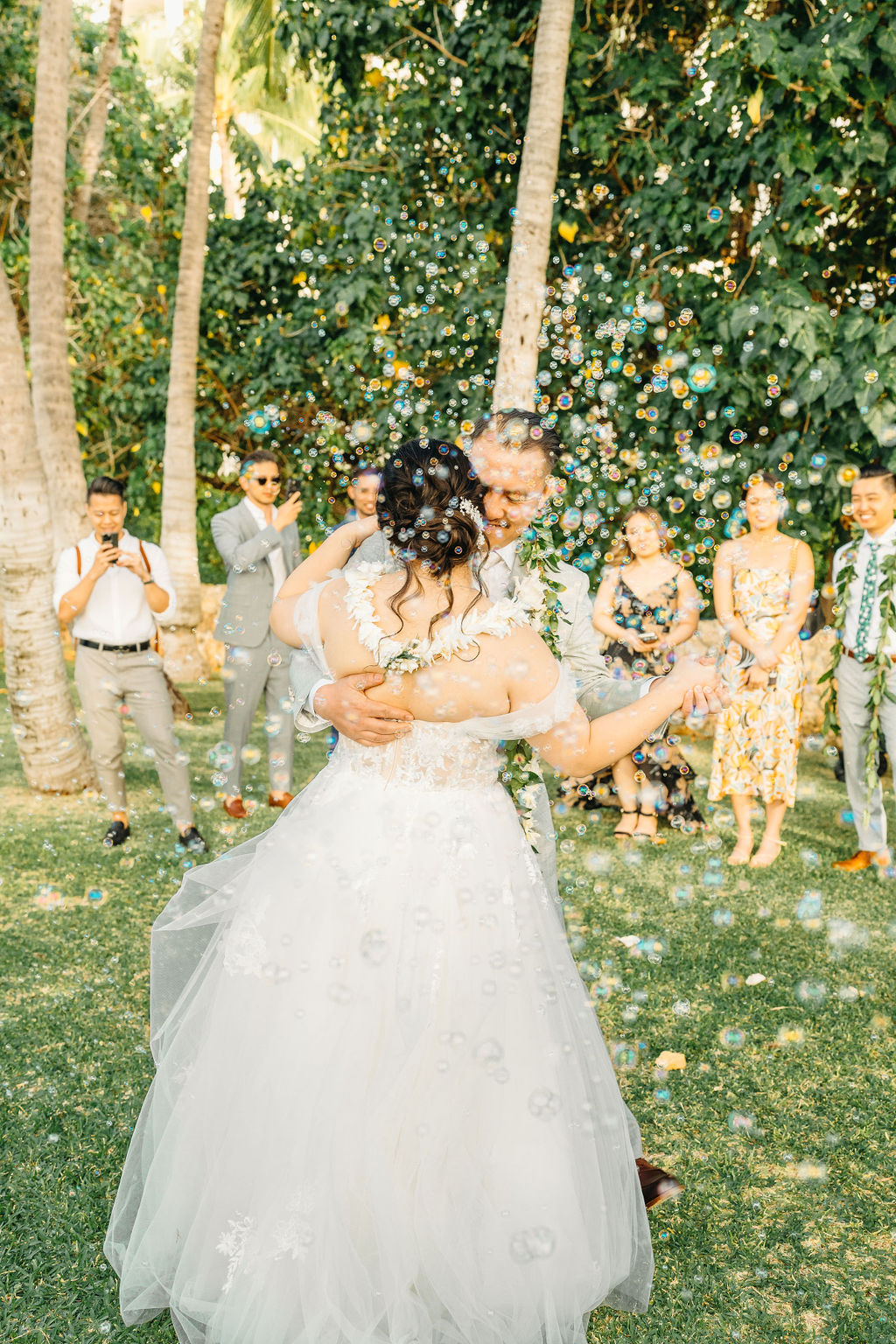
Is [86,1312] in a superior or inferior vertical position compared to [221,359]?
inferior

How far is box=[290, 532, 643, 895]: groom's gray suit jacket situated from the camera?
2.98 m

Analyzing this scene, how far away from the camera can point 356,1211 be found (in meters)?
2.38

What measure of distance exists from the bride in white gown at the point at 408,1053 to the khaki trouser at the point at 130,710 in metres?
3.46

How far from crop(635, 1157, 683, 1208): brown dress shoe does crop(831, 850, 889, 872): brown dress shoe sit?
3481 millimetres

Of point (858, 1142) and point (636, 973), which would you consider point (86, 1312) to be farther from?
point (636, 973)

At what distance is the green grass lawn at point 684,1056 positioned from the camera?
275cm

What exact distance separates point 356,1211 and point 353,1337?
0.80ft

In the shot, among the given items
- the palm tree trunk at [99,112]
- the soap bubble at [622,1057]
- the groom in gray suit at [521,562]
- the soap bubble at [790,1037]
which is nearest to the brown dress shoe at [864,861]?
the soap bubble at [790,1037]

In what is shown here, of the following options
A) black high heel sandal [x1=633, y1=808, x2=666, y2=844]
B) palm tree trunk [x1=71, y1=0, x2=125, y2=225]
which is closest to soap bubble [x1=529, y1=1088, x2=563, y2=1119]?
black high heel sandal [x1=633, y1=808, x2=666, y2=844]

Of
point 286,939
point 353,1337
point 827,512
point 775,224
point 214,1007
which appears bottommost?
point 353,1337

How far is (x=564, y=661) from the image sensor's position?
294 cm

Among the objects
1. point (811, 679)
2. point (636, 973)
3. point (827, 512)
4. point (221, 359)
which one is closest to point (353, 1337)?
point (636, 973)

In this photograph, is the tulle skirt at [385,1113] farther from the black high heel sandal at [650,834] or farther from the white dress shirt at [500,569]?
the black high heel sandal at [650,834]

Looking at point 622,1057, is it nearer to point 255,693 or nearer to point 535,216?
point 255,693
